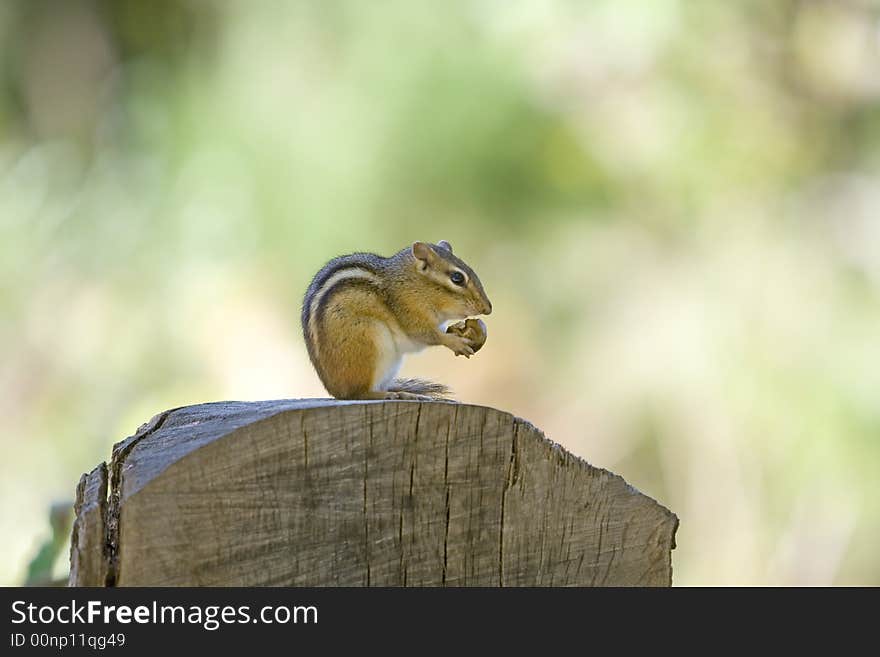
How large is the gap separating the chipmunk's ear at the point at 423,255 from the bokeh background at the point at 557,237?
8.94 feet

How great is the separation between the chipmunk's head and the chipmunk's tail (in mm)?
184

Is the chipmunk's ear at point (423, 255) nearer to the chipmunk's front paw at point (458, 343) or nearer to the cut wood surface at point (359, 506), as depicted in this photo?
the chipmunk's front paw at point (458, 343)

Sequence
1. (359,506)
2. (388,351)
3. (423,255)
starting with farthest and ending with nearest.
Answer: (423,255), (388,351), (359,506)

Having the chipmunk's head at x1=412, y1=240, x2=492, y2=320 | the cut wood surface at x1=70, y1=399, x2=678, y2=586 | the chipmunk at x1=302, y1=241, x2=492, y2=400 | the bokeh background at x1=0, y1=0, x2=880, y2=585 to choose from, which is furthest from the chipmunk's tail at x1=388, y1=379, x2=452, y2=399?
the bokeh background at x1=0, y1=0, x2=880, y2=585

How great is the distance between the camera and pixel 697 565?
519cm

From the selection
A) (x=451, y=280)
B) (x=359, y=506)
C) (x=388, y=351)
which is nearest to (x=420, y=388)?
(x=388, y=351)

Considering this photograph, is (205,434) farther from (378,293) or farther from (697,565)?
(697,565)

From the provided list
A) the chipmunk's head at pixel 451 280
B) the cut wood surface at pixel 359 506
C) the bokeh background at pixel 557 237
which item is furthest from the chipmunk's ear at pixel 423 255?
the bokeh background at pixel 557 237

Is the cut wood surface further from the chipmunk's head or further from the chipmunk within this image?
the chipmunk's head

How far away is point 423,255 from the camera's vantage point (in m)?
2.50

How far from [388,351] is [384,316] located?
0.07 m

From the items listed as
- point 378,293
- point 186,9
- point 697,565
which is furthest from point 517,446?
point 186,9

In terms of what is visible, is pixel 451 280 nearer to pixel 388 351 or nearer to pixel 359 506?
pixel 388 351

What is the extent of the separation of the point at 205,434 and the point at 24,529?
10.6ft
